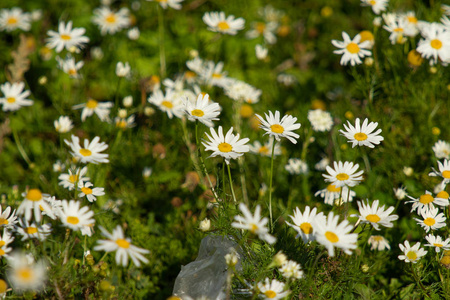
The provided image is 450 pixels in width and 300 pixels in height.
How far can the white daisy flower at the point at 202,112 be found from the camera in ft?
6.31

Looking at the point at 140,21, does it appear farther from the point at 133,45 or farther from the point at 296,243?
the point at 296,243

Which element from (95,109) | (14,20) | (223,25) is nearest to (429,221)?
(223,25)

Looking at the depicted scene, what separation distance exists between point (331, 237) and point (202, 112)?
782 mm

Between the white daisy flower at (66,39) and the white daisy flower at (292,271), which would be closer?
the white daisy flower at (292,271)

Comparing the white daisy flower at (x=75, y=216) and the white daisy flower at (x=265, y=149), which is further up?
the white daisy flower at (x=75, y=216)

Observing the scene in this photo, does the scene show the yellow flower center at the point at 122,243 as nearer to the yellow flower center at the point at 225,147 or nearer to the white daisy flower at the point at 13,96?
the yellow flower center at the point at 225,147

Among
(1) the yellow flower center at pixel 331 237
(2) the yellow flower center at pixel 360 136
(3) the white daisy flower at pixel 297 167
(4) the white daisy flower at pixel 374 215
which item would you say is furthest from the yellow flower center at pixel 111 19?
(1) the yellow flower center at pixel 331 237

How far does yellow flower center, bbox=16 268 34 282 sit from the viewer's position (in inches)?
59.7

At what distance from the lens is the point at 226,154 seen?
6.25ft

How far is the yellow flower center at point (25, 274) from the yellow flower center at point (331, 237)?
41.6 inches

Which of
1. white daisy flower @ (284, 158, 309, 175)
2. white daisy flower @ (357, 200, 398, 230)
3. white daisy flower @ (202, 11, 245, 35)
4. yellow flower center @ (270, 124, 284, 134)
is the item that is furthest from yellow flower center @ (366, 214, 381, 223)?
white daisy flower @ (202, 11, 245, 35)

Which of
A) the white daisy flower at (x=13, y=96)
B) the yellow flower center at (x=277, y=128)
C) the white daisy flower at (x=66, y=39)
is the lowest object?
the white daisy flower at (x=13, y=96)

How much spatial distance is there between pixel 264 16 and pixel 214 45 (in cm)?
73

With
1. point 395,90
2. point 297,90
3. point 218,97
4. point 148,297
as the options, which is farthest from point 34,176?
point 395,90
